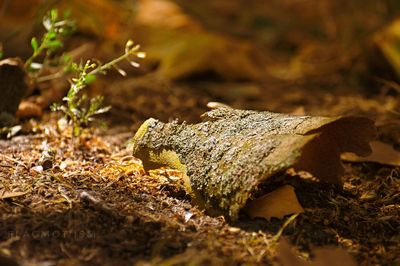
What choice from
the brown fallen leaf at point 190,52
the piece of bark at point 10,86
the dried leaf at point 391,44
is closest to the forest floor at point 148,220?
the piece of bark at point 10,86

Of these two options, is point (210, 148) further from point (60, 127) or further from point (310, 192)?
point (60, 127)

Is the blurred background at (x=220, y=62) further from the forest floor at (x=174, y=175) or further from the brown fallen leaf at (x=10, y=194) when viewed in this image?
the brown fallen leaf at (x=10, y=194)

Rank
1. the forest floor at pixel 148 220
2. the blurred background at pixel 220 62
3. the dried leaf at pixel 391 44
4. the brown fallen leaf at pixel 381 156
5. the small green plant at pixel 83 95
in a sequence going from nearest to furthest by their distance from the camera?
the forest floor at pixel 148 220
the small green plant at pixel 83 95
the brown fallen leaf at pixel 381 156
the blurred background at pixel 220 62
the dried leaf at pixel 391 44

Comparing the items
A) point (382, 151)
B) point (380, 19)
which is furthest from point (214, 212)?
point (380, 19)

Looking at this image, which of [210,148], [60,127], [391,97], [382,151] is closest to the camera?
[210,148]

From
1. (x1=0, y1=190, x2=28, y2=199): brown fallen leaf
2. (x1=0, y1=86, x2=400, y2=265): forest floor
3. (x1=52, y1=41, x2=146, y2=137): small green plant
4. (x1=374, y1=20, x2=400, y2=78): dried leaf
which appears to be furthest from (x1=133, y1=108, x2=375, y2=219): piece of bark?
(x1=374, y1=20, x2=400, y2=78): dried leaf

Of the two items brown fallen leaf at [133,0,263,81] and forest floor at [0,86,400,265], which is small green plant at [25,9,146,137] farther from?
brown fallen leaf at [133,0,263,81]
